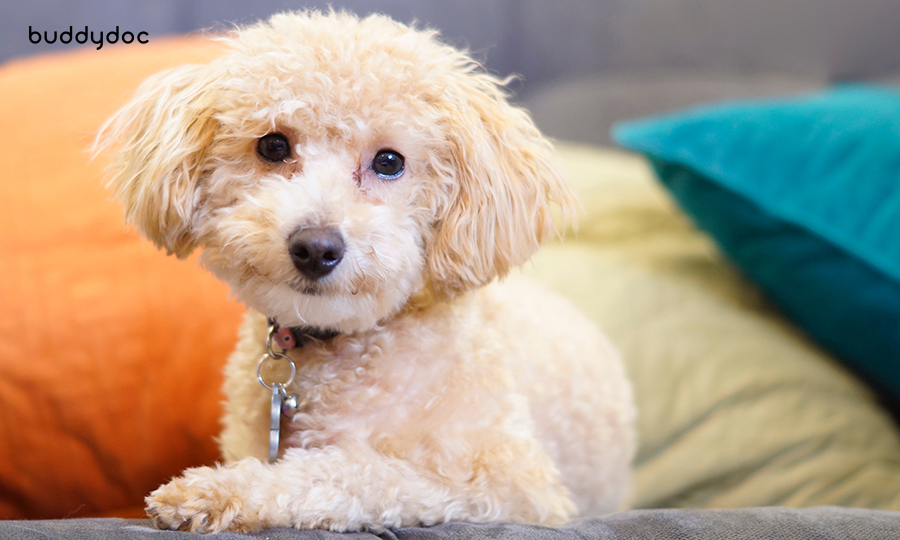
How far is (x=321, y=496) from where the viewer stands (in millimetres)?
685

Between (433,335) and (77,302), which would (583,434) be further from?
(77,302)

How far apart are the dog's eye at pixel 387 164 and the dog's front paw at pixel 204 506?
0.41m

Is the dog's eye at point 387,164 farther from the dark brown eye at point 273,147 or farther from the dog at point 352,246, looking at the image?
the dark brown eye at point 273,147

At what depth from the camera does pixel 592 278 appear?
1584 millimetres

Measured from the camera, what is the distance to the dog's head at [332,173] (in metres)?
0.73

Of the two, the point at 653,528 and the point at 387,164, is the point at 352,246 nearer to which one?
the point at 387,164

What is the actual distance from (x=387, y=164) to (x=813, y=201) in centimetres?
97

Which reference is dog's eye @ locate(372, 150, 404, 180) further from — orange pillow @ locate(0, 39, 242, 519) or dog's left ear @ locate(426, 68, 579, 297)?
orange pillow @ locate(0, 39, 242, 519)

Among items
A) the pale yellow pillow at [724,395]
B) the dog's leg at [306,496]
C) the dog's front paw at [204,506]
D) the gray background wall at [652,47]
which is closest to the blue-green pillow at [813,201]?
the pale yellow pillow at [724,395]

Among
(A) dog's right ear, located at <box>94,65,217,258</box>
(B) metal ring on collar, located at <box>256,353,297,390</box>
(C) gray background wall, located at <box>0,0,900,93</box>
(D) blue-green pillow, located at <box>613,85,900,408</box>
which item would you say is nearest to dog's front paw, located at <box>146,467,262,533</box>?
(B) metal ring on collar, located at <box>256,353,297,390</box>

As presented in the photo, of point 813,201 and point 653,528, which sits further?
point 813,201

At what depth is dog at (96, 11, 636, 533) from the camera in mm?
712

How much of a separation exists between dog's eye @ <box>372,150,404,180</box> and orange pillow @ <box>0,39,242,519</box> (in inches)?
16.5

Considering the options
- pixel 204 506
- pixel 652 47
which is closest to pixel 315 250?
pixel 204 506
